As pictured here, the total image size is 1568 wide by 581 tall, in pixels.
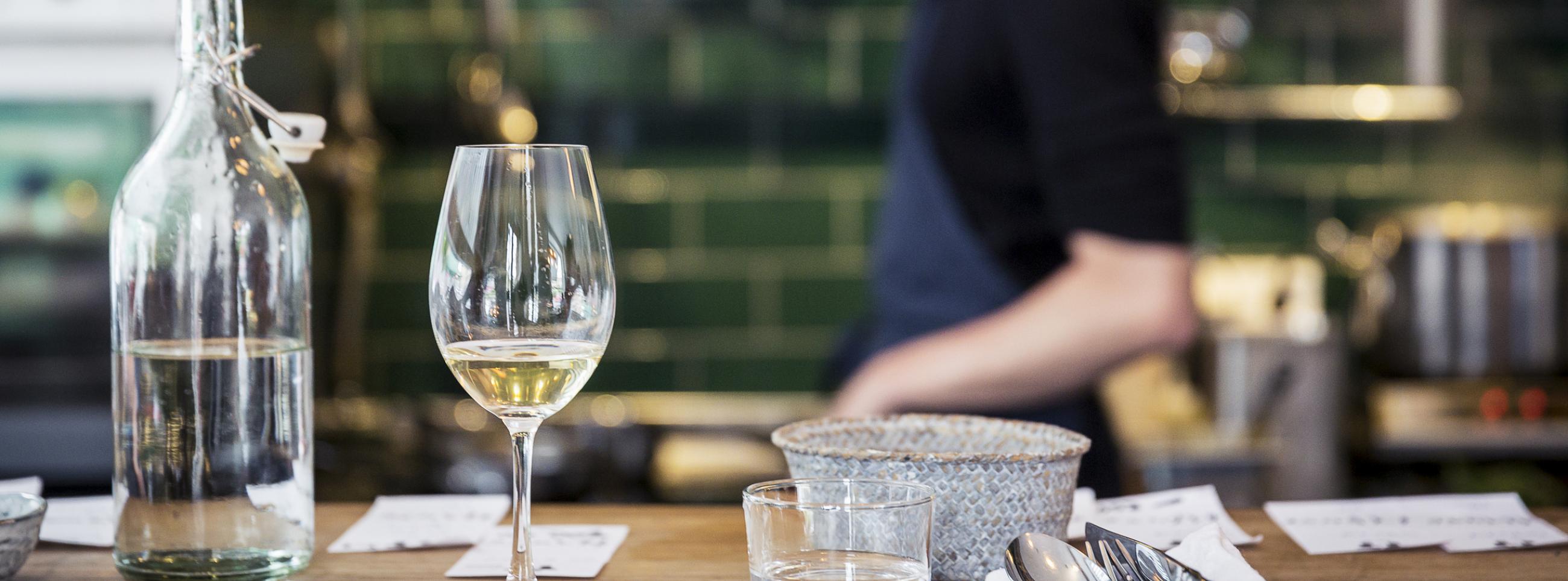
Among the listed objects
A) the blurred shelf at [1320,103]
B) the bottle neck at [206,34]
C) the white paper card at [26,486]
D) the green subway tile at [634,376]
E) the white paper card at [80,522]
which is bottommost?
the green subway tile at [634,376]

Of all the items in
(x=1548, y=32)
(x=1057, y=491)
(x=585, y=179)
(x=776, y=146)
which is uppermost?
(x=1548, y=32)

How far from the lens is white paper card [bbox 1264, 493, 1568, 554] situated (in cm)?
75

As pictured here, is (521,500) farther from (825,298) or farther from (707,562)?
(825,298)

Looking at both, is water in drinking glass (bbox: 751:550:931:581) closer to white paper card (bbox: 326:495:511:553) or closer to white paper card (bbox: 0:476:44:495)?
white paper card (bbox: 326:495:511:553)

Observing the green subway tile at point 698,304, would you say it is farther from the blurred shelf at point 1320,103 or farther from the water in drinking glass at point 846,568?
the water in drinking glass at point 846,568

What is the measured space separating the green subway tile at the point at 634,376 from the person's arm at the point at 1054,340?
4.25 feet

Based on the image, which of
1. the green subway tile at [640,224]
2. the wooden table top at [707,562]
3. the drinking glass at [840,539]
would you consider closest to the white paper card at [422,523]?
the wooden table top at [707,562]

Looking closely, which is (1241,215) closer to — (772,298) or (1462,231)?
(1462,231)

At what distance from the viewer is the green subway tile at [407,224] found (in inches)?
101

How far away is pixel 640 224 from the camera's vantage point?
2.59m

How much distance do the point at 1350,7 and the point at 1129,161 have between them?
1617 mm

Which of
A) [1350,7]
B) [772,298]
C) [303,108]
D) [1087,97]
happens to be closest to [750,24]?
[772,298]

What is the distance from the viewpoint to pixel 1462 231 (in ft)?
7.49

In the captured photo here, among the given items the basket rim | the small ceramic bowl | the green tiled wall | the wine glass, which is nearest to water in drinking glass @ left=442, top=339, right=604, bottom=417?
the wine glass
